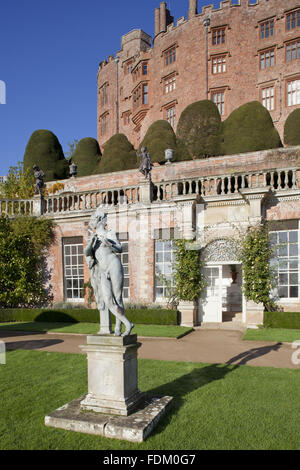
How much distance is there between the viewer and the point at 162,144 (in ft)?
72.4

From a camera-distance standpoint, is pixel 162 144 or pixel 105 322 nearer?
pixel 105 322

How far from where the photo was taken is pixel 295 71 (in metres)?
25.4

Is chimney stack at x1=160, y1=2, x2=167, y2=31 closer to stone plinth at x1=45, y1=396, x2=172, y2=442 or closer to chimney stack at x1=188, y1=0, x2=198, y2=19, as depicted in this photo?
chimney stack at x1=188, y1=0, x2=198, y2=19

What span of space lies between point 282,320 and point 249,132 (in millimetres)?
12643

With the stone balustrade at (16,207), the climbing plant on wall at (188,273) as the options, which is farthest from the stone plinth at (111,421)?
the stone balustrade at (16,207)

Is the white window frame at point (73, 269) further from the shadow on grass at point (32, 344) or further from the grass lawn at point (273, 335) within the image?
the grass lawn at point (273, 335)

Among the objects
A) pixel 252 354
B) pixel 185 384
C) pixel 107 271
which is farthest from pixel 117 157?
pixel 107 271

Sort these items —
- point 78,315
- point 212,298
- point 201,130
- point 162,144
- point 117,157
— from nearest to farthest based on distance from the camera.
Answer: point 212,298 < point 78,315 < point 201,130 < point 162,144 < point 117,157

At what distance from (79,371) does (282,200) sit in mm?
8924

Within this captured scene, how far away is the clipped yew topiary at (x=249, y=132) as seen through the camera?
19406 millimetres

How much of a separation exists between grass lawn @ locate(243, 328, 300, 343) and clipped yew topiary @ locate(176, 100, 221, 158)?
12.8 meters

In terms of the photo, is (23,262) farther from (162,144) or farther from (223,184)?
(162,144)
